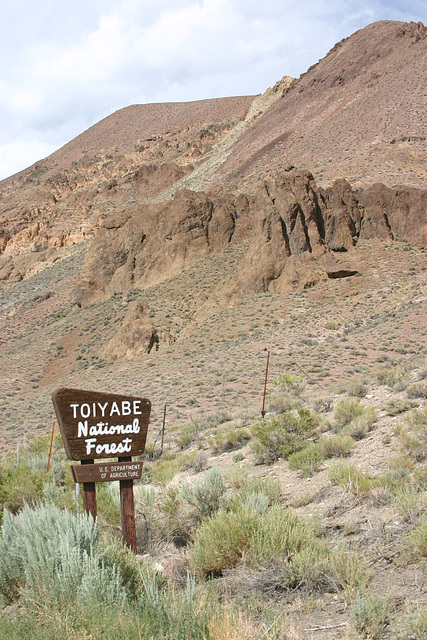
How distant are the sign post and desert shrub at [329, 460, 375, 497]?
287 centimetres

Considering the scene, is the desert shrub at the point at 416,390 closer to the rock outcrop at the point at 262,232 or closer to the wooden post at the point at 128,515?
the wooden post at the point at 128,515

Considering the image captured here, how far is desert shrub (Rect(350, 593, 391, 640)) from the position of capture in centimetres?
363

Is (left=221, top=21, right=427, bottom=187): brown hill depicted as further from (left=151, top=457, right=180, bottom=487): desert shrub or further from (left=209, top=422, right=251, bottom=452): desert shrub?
(left=151, top=457, right=180, bottom=487): desert shrub

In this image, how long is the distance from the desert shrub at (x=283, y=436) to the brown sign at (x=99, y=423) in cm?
477

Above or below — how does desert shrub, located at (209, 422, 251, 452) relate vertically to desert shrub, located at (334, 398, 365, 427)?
below

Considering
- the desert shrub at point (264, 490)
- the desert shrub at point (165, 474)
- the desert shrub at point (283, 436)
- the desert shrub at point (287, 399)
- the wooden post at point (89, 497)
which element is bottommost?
the desert shrub at point (287, 399)

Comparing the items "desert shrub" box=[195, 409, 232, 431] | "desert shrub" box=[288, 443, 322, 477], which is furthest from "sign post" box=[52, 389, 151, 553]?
"desert shrub" box=[195, 409, 232, 431]

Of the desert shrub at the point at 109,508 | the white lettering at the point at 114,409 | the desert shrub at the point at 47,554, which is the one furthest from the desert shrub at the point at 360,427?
the desert shrub at the point at 47,554

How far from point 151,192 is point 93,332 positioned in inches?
1805

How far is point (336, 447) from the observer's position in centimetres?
883

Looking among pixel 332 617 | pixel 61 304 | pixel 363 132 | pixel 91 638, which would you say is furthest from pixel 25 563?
pixel 363 132

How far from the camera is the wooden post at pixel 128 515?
5215 mm

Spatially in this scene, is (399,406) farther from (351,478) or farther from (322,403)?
(351,478)

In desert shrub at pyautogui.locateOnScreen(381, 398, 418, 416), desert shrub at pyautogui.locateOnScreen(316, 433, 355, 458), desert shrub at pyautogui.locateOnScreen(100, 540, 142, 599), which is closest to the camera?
desert shrub at pyautogui.locateOnScreen(100, 540, 142, 599)
